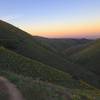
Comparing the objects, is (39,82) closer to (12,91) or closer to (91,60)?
(12,91)

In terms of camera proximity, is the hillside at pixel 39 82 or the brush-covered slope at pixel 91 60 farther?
the brush-covered slope at pixel 91 60

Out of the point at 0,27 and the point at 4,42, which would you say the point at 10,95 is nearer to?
the point at 4,42

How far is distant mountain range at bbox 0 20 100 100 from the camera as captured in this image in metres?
26.8

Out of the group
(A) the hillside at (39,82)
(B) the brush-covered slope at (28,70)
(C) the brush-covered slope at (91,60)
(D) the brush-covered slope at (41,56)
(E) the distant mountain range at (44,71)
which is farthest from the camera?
(C) the brush-covered slope at (91,60)

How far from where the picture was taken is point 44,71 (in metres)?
66.1

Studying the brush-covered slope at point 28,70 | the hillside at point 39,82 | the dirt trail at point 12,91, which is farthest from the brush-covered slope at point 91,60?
the dirt trail at point 12,91

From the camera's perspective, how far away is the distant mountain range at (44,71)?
26.8 metres

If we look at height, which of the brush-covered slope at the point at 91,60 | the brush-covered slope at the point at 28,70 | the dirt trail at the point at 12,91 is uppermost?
the dirt trail at the point at 12,91

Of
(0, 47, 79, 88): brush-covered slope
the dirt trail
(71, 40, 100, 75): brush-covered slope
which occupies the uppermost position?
the dirt trail

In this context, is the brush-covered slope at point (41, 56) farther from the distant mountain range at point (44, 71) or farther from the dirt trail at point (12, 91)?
the dirt trail at point (12, 91)

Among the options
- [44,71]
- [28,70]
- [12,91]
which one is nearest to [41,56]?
[44,71]

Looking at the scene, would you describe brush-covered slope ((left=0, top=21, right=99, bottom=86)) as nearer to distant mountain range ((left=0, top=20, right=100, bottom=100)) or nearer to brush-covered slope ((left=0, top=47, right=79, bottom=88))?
distant mountain range ((left=0, top=20, right=100, bottom=100))

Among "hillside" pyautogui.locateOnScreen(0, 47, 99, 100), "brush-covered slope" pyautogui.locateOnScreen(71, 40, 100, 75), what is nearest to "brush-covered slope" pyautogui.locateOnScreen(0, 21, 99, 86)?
"brush-covered slope" pyautogui.locateOnScreen(71, 40, 100, 75)

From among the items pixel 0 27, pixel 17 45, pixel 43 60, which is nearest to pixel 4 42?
pixel 17 45
